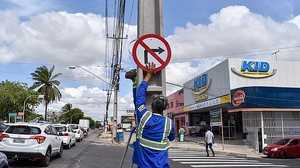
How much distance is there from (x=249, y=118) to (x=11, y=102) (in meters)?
44.2

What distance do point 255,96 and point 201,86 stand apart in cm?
1164

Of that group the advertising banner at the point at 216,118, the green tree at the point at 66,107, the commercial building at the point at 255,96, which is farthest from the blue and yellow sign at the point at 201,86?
the green tree at the point at 66,107

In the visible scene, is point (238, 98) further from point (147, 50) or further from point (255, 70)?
point (147, 50)

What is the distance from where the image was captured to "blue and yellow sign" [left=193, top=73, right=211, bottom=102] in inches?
1510

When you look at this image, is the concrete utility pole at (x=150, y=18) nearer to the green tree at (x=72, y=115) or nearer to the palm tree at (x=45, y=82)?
the palm tree at (x=45, y=82)

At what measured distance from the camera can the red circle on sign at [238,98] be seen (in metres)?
28.9

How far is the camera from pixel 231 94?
3169 cm

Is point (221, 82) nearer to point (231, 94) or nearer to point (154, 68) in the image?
point (231, 94)

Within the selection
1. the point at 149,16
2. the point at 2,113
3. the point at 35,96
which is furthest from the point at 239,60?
the point at 2,113

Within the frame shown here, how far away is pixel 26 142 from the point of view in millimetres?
13438

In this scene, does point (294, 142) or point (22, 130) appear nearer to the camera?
point (22, 130)

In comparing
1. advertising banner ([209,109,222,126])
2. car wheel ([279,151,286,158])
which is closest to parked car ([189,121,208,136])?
advertising banner ([209,109,222,126])

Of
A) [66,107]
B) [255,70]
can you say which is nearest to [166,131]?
[255,70]

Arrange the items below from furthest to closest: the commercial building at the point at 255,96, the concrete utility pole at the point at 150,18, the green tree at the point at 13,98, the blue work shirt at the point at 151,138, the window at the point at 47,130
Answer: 1. the green tree at the point at 13,98
2. the commercial building at the point at 255,96
3. the window at the point at 47,130
4. the concrete utility pole at the point at 150,18
5. the blue work shirt at the point at 151,138
